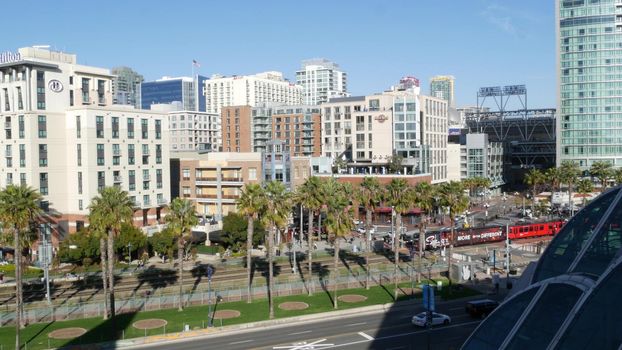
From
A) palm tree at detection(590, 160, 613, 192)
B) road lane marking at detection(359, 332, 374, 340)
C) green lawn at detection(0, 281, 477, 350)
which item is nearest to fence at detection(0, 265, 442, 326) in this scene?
green lawn at detection(0, 281, 477, 350)

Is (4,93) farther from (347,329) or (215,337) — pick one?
(347,329)

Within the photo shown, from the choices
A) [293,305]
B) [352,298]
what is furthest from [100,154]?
[352,298]

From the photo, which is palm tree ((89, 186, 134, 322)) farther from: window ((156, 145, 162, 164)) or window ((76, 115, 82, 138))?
window ((156, 145, 162, 164))

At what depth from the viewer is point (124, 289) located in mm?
78875

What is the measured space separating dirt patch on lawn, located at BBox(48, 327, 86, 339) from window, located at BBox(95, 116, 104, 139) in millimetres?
49853

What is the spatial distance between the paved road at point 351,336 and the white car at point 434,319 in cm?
53

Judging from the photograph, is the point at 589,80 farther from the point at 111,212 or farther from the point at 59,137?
the point at 111,212

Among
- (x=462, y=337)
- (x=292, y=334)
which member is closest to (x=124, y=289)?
(x=292, y=334)

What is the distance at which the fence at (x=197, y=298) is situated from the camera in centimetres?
6456

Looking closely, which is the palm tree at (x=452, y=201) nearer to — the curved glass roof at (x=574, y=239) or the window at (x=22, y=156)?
the curved glass roof at (x=574, y=239)

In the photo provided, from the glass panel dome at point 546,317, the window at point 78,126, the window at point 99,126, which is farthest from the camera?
the window at point 99,126

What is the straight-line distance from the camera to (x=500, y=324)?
105 ft

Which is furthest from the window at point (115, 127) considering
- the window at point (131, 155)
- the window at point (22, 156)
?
the window at point (22, 156)

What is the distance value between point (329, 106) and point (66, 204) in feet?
346
